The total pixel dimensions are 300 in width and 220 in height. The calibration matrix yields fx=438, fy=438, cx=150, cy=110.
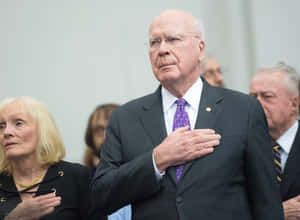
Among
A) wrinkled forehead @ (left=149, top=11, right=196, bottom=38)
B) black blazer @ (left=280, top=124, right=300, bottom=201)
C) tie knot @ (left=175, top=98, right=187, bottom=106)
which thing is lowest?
black blazer @ (left=280, top=124, right=300, bottom=201)

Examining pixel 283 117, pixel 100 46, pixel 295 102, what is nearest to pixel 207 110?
pixel 283 117

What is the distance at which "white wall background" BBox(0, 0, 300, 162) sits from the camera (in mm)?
5312

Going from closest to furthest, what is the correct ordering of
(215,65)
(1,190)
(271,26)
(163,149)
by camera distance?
1. (163,149)
2. (1,190)
3. (215,65)
4. (271,26)

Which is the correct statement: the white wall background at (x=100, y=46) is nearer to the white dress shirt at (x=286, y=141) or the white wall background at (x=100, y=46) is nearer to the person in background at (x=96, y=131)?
the person in background at (x=96, y=131)

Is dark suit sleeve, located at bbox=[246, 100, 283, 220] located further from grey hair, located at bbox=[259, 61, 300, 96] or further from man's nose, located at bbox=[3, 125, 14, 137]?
man's nose, located at bbox=[3, 125, 14, 137]

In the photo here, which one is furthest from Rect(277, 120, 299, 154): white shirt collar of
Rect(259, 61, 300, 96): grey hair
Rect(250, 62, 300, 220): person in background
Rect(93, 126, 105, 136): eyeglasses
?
Rect(93, 126, 105, 136): eyeglasses

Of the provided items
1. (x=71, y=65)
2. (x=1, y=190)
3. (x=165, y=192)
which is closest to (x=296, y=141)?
(x=165, y=192)

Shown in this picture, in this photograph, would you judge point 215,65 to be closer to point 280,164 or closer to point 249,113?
point 280,164

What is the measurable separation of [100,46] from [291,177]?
3.20 meters

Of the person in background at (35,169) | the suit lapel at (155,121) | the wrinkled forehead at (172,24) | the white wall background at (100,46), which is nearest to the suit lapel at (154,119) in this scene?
the suit lapel at (155,121)

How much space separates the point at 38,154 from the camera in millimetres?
3295

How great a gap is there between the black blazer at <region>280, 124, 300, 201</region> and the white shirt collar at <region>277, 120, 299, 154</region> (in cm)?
10

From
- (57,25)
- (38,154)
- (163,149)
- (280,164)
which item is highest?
(57,25)

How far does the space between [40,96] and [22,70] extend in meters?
0.38
